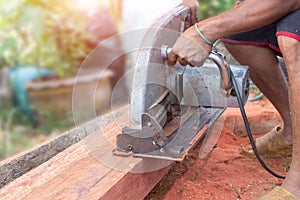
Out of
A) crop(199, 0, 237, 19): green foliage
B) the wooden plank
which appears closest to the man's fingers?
the wooden plank

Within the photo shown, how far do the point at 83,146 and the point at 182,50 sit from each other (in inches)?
27.7

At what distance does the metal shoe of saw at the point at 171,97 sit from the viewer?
190 cm

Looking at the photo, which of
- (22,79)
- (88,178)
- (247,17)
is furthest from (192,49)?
(22,79)

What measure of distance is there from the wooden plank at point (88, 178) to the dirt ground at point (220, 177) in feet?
0.51

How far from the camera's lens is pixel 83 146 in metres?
2.29

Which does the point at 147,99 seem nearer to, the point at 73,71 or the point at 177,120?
the point at 177,120

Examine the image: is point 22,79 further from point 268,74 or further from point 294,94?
point 294,94

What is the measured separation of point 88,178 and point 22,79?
535 cm

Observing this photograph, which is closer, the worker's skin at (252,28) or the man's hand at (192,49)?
the worker's skin at (252,28)

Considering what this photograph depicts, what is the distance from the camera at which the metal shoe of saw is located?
6.24 ft

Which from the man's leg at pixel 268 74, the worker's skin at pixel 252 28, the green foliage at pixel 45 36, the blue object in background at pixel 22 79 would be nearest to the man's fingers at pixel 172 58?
the worker's skin at pixel 252 28

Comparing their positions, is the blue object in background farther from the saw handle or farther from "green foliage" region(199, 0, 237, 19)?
the saw handle

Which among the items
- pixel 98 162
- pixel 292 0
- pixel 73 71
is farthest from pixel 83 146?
pixel 73 71

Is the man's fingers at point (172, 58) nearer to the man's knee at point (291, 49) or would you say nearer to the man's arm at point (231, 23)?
the man's arm at point (231, 23)
